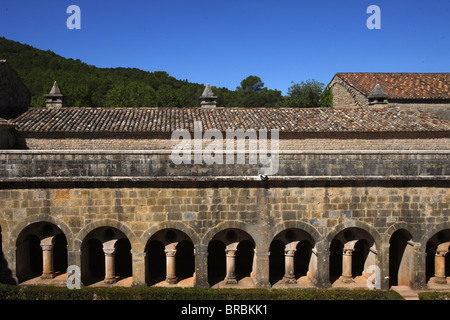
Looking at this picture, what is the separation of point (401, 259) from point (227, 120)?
33.0ft

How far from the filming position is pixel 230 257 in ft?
35.4

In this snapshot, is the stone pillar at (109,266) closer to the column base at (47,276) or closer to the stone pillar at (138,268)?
the stone pillar at (138,268)

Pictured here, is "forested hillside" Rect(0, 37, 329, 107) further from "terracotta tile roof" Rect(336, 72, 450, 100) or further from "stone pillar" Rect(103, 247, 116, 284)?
"stone pillar" Rect(103, 247, 116, 284)

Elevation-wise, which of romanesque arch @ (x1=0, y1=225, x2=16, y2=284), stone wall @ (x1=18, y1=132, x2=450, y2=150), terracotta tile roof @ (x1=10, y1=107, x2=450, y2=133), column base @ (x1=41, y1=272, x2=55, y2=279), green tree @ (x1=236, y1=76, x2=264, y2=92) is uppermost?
green tree @ (x1=236, y1=76, x2=264, y2=92)

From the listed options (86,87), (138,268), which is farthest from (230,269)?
(86,87)

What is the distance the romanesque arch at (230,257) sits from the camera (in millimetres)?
10742

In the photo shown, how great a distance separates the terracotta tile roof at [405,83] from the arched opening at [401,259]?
12.3m

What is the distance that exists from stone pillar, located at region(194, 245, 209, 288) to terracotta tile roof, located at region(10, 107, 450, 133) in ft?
24.0

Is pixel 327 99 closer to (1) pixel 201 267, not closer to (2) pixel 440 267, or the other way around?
(2) pixel 440 267

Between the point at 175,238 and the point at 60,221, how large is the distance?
11.2ft

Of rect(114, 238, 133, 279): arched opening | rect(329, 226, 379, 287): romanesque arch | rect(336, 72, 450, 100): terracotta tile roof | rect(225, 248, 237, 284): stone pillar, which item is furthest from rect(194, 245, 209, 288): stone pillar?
rect(336, 72, 450, 100): terracotta tile roof

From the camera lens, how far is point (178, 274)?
465 inches

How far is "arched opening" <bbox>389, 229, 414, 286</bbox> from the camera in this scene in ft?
35.7
